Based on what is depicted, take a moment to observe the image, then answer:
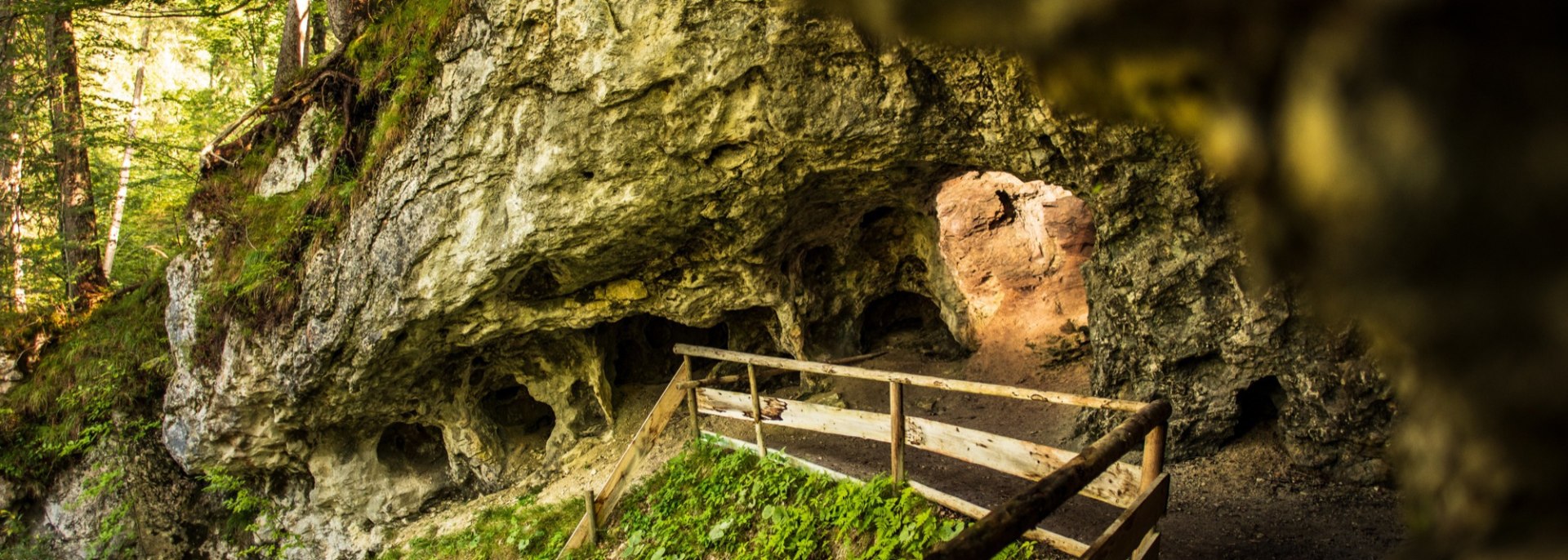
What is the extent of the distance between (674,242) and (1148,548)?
4901mm

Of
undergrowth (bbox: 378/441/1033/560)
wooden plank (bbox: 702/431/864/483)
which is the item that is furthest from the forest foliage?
wooden plank (bbox: 702/431/864/483)

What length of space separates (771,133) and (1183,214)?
3.15 m

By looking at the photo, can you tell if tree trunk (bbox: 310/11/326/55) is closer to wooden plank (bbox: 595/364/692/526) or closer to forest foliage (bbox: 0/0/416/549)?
forest foliage (bbox: 0/0/416/549)

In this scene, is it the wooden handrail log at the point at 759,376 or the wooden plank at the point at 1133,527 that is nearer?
the wooden plank at the point at 1133,527

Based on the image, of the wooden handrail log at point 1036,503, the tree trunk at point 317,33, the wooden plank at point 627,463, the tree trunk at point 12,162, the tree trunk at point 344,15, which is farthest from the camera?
the tree trunk at point 317,33

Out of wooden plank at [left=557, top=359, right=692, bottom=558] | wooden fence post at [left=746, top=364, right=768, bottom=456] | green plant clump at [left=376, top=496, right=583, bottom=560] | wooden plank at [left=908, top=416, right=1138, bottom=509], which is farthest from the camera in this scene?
green plant clump at [left=376, top=496, right=583, bottom=560]

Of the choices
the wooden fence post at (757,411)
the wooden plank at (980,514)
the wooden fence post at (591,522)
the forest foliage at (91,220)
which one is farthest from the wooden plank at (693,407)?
the forest foliage at (91,220)

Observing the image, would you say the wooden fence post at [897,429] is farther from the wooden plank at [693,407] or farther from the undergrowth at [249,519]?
the undergrowth at [249,519]

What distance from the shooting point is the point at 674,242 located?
755cm

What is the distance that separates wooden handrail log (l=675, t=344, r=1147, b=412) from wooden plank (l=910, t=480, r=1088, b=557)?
758 mm

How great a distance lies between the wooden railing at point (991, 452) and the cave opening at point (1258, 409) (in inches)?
53.5

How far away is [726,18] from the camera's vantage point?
217 inches

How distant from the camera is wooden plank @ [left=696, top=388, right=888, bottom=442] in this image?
20.1 ft

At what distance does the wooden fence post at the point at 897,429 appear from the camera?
5.66 m
